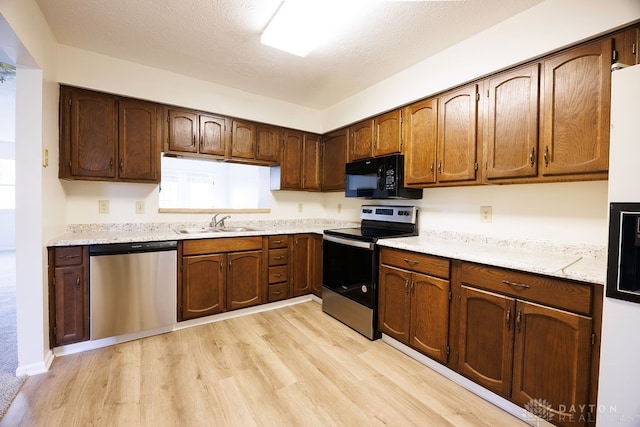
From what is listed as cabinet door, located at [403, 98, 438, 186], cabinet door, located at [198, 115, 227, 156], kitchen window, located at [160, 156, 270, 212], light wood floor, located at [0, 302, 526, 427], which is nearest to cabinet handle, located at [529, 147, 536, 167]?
cabinet door, located at [403, 98, 438, 186]

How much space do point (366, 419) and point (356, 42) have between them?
98.8 inches

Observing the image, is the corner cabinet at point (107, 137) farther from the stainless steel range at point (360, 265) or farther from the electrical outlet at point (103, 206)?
the stainless steel range at point (360, 265)

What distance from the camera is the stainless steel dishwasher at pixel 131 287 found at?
2.17 metres

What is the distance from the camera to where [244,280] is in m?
2.86

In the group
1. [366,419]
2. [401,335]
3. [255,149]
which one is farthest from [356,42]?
[366,419]

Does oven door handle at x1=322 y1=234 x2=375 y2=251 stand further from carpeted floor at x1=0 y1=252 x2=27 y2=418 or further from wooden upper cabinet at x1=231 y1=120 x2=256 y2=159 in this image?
carpeted floor at x1=0 y1=252 x2=27 y2=418

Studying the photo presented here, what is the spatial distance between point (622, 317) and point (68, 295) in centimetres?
328

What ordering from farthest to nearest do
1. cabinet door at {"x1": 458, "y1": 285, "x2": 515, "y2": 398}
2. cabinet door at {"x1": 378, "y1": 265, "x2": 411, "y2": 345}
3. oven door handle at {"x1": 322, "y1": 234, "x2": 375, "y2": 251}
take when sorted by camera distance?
1. oven door handle at {"x1": 322, "y1": 234, "x2": 375, "y2": 251}
2. cabinet door at {"x1": 378, "y1": 265, "x2": 411, "y2": 345}
3. cabinet door at {"x1": 458, "y1": 285, "x2": 515, "y2": 398}

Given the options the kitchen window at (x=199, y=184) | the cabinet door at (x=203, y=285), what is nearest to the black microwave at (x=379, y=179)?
the cabinet door at (x=203, y=285)

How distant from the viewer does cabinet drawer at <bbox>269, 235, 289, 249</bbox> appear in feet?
9.89

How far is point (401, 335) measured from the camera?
2189 mm

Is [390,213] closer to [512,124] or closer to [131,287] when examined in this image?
[512,124]

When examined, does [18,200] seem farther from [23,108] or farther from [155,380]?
[155,380]

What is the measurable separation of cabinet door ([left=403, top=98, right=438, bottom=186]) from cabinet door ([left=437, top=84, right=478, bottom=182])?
56 millimetres
